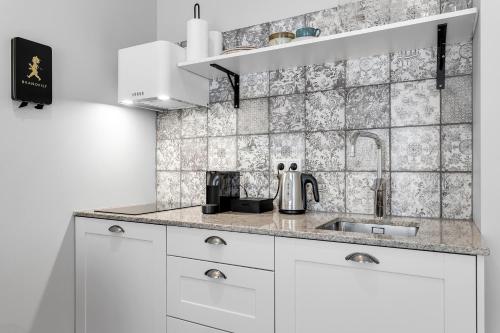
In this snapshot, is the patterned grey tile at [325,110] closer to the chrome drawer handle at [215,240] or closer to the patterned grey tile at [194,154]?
the patterned grey tile at [194,154]

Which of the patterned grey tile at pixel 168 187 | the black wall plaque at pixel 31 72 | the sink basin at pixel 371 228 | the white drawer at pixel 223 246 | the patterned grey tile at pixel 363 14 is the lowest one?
the white drawer at pixel 223 246

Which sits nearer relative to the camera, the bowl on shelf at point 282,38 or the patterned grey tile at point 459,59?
the patterned grey tile at point 459,59

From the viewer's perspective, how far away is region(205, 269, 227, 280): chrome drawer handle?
161 cm

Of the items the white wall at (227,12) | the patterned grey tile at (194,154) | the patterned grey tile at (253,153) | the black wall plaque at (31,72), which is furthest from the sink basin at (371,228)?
the black wall plaque at (31,72)

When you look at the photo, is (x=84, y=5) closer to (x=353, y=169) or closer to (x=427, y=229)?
(x=353, y=169)

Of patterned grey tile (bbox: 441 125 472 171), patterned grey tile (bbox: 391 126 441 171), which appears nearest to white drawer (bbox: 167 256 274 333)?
patterned grey tile (bbox: 391 126 441 171)

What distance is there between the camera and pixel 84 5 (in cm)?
217

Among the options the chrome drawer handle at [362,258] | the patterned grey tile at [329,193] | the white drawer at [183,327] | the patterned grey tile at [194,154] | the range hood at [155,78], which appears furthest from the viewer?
the patterned grey tile at [194,154]

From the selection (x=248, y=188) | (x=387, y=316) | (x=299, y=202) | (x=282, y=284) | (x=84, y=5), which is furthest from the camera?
(x=248, y=188)

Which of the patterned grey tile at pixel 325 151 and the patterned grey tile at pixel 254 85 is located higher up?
the patterned grey tile at pixel 254 85

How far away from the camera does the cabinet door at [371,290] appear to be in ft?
3.84

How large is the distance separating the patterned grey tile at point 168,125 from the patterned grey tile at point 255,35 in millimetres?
693

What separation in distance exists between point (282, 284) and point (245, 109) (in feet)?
4.01

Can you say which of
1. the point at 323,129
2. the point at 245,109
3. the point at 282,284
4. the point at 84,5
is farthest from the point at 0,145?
the point at 323,129
